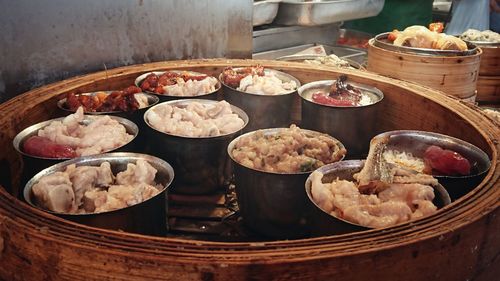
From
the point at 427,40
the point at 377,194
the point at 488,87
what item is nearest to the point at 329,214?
the point at 377,194

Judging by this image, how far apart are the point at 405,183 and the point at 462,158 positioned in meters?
0.63

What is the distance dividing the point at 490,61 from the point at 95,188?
659 centimetres

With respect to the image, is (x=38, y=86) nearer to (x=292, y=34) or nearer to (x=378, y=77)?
(x=378, y=77)

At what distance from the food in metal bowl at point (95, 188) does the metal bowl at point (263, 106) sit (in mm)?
1521

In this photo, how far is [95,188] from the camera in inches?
117

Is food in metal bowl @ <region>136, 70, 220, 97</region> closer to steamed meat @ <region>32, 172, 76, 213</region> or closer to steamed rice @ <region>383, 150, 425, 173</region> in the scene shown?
steamed meat @ <region>32, 172, 76, 213</region>

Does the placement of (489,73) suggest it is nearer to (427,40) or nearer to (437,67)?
(427,40)

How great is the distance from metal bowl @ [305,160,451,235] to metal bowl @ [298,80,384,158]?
0.97 m

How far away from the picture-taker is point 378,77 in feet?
15.4

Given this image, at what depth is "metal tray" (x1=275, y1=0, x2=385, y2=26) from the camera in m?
7.83

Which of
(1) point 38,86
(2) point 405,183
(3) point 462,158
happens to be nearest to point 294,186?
(2) point 405,183

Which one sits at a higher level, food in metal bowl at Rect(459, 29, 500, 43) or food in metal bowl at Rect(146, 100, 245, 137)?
food in metal bowl at Rect(459, 29, 500, 43)

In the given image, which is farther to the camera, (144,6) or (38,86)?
(144,6)

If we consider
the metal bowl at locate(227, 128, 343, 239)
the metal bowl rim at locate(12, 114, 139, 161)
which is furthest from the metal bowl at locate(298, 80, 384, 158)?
the metal bowl rim at locate(12, 114, 139, 161)
